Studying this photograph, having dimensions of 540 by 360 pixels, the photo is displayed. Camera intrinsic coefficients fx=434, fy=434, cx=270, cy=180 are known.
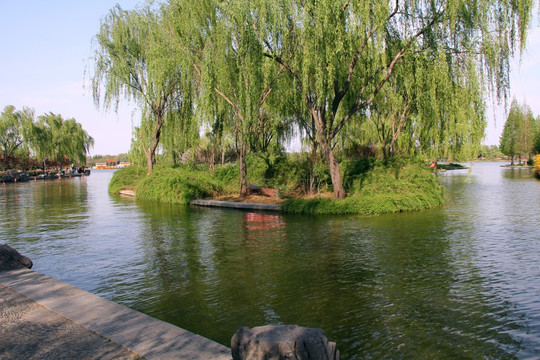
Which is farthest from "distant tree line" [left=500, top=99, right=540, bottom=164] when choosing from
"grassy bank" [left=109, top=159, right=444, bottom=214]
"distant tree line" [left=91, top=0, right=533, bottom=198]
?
"grassy bank" [left=109, top=159, right=444, bottom=214]

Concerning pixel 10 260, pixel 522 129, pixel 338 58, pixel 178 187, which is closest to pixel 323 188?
pixel 338 58

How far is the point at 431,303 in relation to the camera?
22.1 ft

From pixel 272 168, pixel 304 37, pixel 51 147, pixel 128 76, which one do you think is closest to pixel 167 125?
pixel 128 76

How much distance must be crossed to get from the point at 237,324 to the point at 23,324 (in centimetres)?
266

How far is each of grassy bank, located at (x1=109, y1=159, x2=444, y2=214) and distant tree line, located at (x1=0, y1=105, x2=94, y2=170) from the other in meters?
42.4

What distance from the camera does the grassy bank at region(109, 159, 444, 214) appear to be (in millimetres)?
17156

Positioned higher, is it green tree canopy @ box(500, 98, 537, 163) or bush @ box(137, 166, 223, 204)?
green tree canopy @ box(500, 98, 537, 163)

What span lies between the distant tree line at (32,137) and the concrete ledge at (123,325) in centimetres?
6171

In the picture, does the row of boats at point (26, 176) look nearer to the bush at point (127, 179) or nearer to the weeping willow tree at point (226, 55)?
the bush at point (127, 179)

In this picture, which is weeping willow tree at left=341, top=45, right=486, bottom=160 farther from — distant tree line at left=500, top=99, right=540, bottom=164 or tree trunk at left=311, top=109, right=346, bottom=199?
distant tree line at left=500, top=99, right=540, bottom=164

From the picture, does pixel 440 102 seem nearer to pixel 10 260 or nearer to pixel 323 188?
pixel 323 188

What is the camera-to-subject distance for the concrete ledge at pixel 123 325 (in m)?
4.29

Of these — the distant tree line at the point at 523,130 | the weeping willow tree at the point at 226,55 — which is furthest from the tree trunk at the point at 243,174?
the distant tree line at the point at 523,130

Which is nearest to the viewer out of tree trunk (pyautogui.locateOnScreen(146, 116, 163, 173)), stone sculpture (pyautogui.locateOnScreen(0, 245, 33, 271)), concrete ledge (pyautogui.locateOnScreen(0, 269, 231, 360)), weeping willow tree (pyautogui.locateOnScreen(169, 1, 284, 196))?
concrete ledge (pyautogui.locateOnScreen(0, 269, 231, 360))
